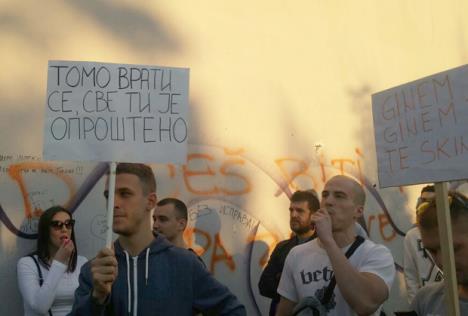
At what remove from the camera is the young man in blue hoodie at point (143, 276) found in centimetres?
249

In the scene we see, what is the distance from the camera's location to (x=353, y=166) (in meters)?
5.86

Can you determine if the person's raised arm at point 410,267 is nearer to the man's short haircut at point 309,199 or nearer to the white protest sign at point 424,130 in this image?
the man's short haircut at point 309,199

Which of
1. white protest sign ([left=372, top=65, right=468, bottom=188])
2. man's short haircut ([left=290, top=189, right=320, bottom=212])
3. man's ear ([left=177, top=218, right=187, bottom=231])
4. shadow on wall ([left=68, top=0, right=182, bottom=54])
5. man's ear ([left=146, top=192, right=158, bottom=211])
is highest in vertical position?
shadow on wall ([left=68, top=0, right=182, bottom=54])

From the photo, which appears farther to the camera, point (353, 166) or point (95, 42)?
point (353, 166)

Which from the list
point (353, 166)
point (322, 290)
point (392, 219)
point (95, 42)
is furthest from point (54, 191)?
point (392, 219)

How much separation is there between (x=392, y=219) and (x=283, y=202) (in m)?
1.30

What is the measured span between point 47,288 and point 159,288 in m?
1.50

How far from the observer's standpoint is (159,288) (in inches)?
99.8

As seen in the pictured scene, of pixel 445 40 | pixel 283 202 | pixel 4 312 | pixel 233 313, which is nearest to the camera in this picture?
pixel 233 313

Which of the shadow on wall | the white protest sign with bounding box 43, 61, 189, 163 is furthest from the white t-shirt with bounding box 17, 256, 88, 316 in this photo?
the shadow on wall

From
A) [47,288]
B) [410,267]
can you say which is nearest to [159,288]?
[47,288]

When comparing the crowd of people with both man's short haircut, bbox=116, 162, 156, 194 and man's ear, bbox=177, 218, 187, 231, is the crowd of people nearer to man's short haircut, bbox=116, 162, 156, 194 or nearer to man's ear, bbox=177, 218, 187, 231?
man's short haircut, bbox=116, 162, 156, 194

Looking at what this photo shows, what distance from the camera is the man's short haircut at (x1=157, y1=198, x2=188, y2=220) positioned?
4594 mm

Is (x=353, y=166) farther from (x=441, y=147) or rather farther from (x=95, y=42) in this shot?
(x=441, y=147)
